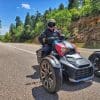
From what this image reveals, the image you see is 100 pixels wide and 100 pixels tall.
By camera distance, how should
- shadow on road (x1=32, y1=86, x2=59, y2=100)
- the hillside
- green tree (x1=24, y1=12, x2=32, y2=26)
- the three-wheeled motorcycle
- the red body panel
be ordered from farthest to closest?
green tree (x1=24, y1=12, x2=32, y2=26), the hillside, the red body panel, the three-wheeled motorcycle, shadow on road (x1=32, y1=86, x2=59, y2=100)

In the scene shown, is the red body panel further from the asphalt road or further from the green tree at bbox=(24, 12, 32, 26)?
the green tree at bbox=(24, 12, 32, 26)

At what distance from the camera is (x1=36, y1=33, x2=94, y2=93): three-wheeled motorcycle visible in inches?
238

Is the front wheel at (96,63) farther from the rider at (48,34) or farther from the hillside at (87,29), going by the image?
the hillside at (87,29)

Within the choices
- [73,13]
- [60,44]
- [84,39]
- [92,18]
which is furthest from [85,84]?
[73,13]

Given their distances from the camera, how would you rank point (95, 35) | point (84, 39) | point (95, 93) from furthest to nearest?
point (84, 39), point (95, 35), point (95, 93)

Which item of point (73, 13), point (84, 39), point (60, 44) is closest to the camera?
point (60, 44)

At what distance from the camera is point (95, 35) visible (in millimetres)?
45156

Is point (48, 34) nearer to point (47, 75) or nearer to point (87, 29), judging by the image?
point (47, 75)

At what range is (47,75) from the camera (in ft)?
21.2

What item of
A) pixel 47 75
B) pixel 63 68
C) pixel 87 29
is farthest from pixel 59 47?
pixel 87 29

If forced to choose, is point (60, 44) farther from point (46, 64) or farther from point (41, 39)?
point (41, 39)

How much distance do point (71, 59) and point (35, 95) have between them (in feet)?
4.25

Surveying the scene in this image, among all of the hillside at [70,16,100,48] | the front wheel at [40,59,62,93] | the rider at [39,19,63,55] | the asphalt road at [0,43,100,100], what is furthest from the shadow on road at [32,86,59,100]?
the hillside at [70,16,100,48]

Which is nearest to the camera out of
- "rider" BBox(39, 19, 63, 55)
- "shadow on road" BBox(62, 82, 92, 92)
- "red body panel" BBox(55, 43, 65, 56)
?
"shadow on road" BBox(62, 82, 92, 92)
